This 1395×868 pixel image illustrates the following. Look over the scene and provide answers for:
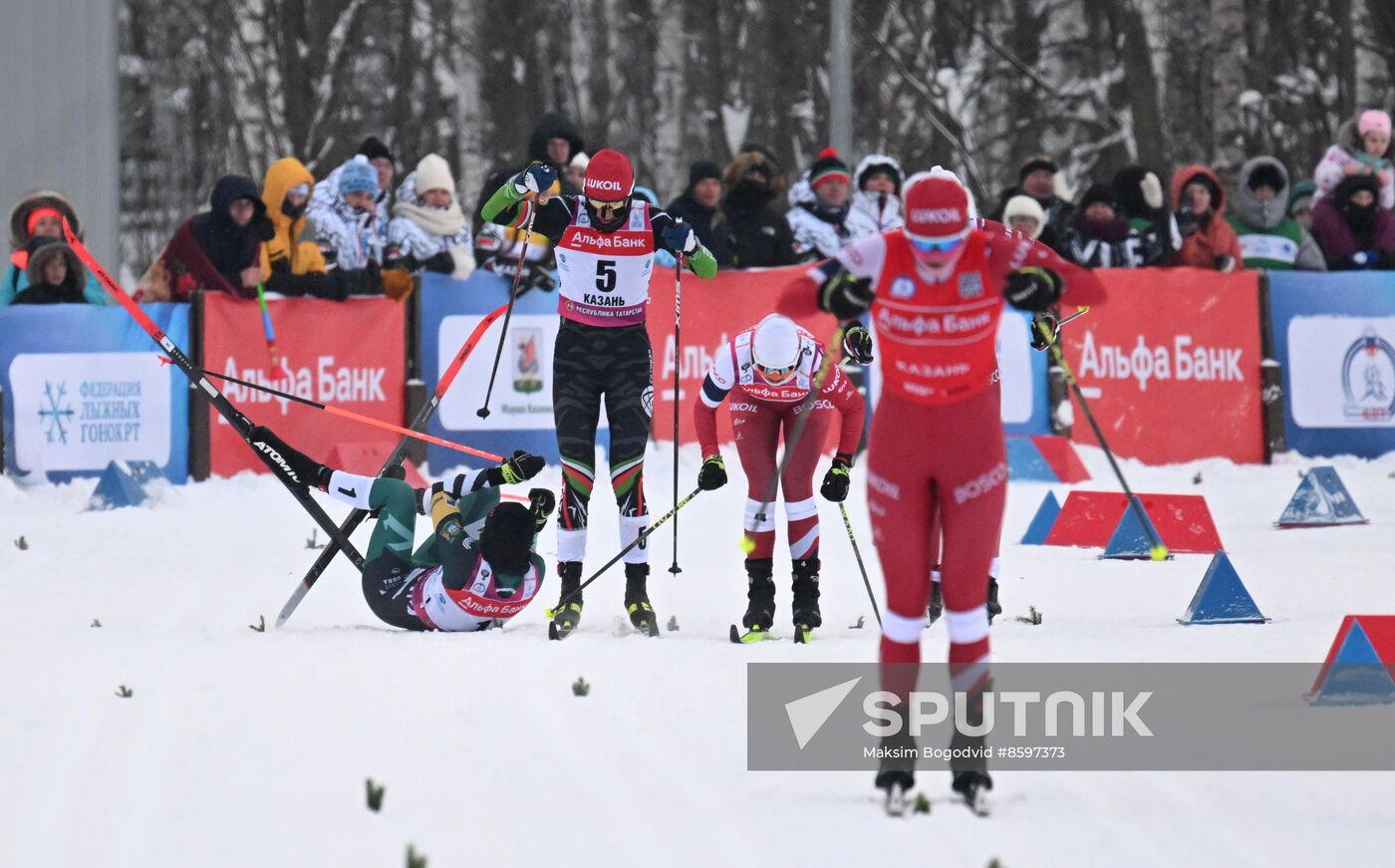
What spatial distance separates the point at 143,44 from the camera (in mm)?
25609

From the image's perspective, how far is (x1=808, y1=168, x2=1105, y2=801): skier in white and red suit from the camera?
620cm

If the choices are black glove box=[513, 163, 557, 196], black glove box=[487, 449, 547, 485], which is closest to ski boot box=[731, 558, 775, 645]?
black glove box=[487, 449, 547, 485]

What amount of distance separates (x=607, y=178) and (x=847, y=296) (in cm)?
325

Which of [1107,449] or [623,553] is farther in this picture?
[623,553]

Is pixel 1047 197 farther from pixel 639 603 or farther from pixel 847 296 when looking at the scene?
pixel 847 296

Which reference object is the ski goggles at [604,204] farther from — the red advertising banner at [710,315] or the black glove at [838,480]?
the red advertising banner at [710,315]

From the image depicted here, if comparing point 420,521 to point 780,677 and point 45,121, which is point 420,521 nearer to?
point 780,677

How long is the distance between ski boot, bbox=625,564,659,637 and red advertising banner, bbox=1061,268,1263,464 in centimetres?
694

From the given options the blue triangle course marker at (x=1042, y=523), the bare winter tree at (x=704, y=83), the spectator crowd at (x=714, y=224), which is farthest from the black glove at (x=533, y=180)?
the bare winter tree at (x=704, y=83)

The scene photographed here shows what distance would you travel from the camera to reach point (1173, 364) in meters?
15.7

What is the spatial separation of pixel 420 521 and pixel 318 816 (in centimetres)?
714

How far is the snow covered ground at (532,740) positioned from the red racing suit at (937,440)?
56cm

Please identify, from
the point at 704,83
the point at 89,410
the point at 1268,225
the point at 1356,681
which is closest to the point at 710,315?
the point at 89,410

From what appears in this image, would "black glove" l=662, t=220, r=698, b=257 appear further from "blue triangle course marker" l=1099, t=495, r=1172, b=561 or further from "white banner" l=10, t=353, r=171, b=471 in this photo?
"white banner" l=10, t=353, r=171, b=471
